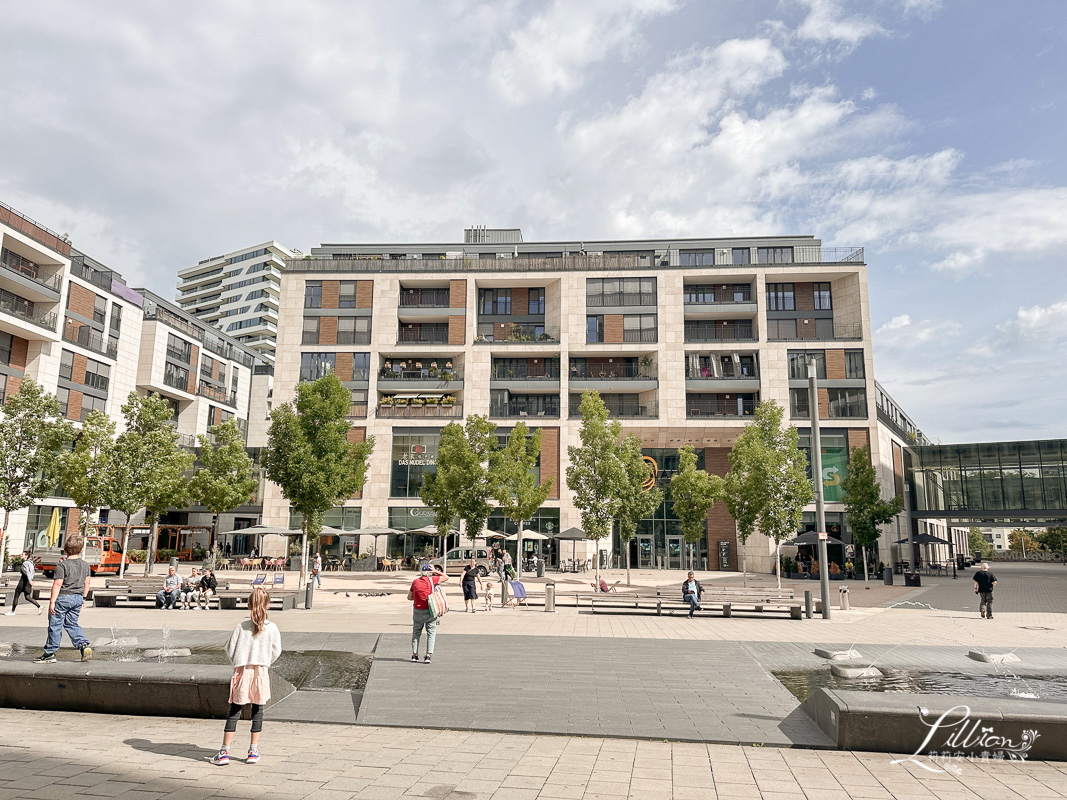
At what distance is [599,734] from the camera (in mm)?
7613

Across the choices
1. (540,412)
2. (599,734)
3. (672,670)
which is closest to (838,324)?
(540,412)

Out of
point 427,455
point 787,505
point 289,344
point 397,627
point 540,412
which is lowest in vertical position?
point 397,627

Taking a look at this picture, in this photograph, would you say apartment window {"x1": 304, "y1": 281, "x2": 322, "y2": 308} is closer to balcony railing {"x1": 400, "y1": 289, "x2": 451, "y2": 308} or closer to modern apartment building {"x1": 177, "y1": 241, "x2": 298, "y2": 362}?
balcony railing {"x1": 400, "y1": 289, "x2": 451, "y2": 308}

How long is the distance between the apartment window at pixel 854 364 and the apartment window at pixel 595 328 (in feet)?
54.7

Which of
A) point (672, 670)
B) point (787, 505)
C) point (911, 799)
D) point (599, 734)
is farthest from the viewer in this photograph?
point (787, 505)

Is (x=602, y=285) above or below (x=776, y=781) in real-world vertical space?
above

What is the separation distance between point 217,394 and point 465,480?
1389 inches

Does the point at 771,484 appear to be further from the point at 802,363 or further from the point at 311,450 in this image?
the point at 311,450

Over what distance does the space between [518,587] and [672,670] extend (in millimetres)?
12006

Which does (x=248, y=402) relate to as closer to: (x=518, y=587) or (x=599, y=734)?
Answer: (x=518, y=587)

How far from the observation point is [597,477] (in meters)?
33.4

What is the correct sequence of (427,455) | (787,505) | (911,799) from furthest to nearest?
(427,455) < (787,505) < (911,799)

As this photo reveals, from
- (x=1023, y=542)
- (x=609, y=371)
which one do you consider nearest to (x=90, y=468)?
(x=609, y=371)

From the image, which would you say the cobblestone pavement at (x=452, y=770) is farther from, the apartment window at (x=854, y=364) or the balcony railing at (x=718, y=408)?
the apartment window at (x=854, y=364)
